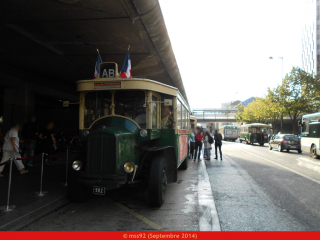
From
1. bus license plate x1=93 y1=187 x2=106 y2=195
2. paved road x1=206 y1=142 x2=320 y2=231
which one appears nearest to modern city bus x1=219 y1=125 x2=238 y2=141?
paved road x1=206 y1=142 x2=320 y2=231

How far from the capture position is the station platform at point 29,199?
4.41 m

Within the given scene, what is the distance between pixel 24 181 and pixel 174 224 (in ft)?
17.0

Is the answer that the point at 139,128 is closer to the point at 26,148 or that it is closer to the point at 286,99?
the point at 26,148

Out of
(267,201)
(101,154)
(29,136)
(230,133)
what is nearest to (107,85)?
(101,154)

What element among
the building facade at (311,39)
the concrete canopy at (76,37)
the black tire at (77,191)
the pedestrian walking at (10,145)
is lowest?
the black tire at (77,191)

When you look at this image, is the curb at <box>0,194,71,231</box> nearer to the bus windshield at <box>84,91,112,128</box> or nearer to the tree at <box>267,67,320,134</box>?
the bus windshield at <box>84,91,112,128</box>

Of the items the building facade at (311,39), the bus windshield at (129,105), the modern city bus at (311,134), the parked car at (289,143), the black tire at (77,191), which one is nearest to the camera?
the black tire at (77,191)

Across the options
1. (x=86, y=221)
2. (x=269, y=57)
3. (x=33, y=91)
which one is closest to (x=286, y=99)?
(x=269, y=57)

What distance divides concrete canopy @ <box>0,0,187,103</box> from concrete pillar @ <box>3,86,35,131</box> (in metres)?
0.86

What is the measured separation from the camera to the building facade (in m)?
62.8

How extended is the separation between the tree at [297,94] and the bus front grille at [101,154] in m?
30.6

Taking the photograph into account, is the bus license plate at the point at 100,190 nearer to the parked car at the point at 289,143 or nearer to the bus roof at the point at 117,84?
the bus roof at the point at 117,84

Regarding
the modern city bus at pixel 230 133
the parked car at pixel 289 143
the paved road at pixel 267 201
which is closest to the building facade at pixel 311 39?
the modern city bus at pixel 230 133

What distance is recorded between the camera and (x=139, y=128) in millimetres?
5859
